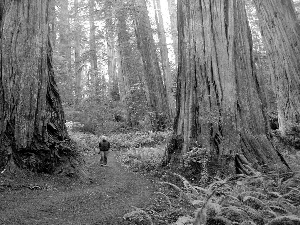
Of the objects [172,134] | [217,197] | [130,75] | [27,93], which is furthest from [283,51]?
[130,75]

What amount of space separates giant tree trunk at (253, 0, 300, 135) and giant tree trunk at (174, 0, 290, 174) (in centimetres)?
290

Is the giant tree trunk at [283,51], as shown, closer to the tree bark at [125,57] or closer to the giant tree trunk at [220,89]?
the giant tree trunk at [220,89]

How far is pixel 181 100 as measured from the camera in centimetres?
794

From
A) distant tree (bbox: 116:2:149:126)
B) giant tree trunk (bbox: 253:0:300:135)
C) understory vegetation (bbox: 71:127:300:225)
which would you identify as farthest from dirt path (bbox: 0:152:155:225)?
distant tree (bbox: 116:2:149:126)

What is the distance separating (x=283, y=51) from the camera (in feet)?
33.6

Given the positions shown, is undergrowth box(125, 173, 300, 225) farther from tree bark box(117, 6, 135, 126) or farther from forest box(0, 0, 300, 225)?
tree bark box(117, 6, 135, 126)

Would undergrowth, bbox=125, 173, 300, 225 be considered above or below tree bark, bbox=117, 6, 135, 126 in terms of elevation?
below

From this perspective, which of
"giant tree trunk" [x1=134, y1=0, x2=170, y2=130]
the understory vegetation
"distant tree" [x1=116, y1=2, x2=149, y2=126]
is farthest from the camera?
"distant tree" [x1=116, y1=2, x2=149, y2=126]

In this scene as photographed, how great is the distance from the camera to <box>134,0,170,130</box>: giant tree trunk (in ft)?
54.6

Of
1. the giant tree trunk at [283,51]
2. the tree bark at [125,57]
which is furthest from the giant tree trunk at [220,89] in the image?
the tree bark at [125,57]

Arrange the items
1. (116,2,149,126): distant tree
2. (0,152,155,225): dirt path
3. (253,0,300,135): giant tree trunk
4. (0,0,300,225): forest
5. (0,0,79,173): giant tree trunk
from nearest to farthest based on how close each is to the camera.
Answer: (0,152,155,225): dirt path, (0,0,300,225): forest, (0,0,79,173): giant tree trunk, (253,0,300,135): giant tree trunk, (116,2,149,126): distant tree

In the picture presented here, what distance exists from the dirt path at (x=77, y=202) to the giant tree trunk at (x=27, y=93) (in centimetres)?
89

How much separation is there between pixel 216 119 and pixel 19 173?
453cm

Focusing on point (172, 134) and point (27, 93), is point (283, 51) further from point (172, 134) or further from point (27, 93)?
point (27, 93)
